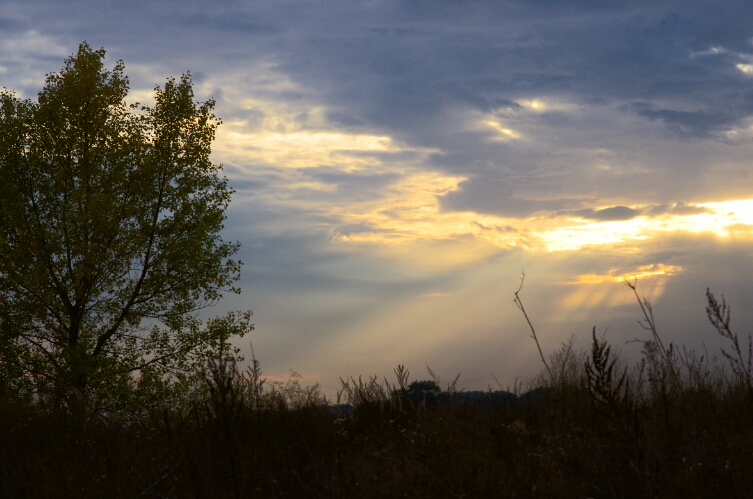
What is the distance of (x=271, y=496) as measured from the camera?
6980 mm

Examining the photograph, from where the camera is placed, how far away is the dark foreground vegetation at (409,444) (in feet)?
18.9

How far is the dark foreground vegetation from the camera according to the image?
226 inches

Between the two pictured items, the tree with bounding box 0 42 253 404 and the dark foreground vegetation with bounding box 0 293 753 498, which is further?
the tree with bounding box 0 42 253 404

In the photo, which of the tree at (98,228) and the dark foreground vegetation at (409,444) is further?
the tree at (98,228)

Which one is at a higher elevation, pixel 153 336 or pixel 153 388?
pixel 153 336

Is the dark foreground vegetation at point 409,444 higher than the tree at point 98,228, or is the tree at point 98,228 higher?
the tree at point 98,228

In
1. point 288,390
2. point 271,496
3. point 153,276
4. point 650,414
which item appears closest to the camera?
point 271,496

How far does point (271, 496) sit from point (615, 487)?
377 centimetres

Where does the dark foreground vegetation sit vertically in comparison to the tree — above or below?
below

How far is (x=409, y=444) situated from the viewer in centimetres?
850

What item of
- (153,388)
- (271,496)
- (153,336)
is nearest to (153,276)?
(153,336)

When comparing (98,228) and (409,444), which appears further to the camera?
(98,228)

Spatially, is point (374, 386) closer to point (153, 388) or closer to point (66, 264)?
point (153, 388)

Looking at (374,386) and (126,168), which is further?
(126,168)
